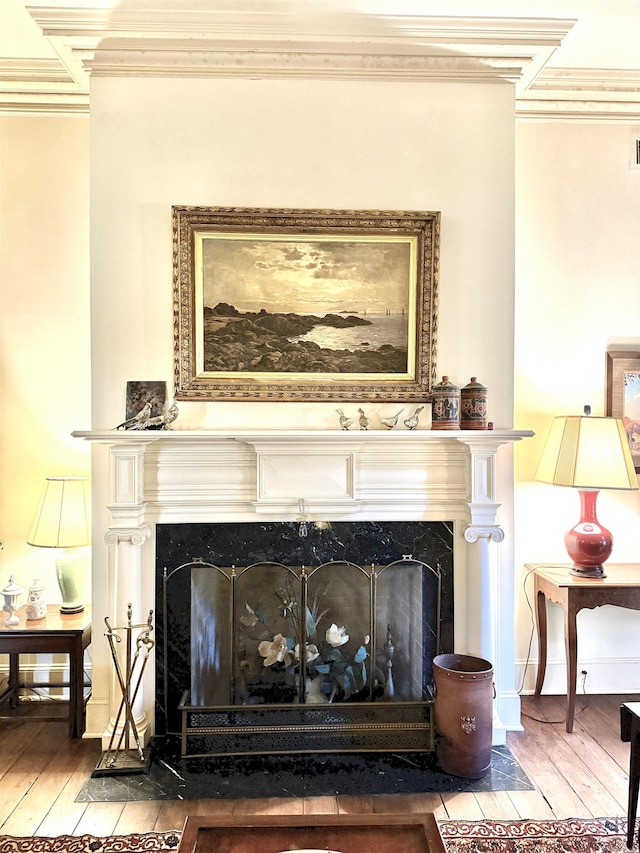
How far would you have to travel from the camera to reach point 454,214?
9.13 ft

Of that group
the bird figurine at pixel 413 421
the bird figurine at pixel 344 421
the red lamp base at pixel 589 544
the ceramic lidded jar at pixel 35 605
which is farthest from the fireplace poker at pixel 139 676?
the red lamp base at pixel 589 544

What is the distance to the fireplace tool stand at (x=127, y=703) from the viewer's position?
2.49 metres

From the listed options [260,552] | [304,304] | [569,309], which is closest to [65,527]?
[260,552]

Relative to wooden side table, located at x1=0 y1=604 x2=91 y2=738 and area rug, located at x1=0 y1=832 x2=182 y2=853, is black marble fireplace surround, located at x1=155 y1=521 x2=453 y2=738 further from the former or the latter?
area rug, located at x1=0 y1=832 x2=182 y2=853

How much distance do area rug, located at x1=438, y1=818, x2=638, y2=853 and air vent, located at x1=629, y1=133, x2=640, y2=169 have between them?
313 centimetres

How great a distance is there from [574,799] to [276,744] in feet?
3.99

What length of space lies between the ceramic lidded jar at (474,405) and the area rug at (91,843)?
1.97 metres

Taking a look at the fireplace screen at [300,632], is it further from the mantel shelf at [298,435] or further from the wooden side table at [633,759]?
the wooden side table at [633,759]

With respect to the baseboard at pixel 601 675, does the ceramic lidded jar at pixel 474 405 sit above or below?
above

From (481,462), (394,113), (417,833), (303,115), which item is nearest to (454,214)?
(394,113)

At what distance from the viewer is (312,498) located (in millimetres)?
2738

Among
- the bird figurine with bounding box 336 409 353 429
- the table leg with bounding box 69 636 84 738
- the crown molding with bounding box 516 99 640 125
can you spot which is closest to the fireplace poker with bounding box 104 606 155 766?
the table leg with bounding box 69 636 84 738

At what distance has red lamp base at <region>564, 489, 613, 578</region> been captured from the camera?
9.75 feet

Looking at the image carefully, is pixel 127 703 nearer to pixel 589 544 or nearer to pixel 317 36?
pixel 589 544
